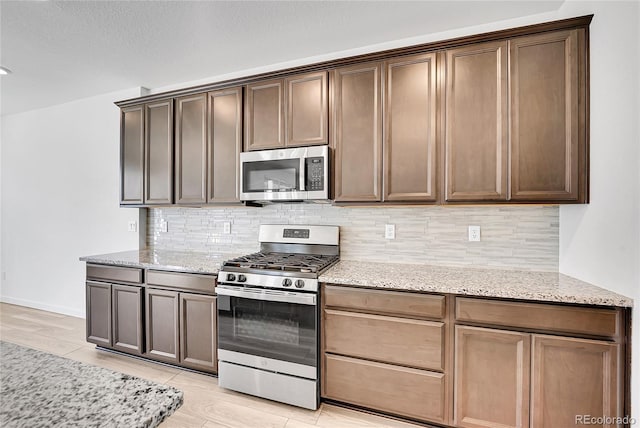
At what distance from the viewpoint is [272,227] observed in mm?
2818

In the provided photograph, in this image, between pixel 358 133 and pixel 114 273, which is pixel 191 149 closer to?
pixel 114 273

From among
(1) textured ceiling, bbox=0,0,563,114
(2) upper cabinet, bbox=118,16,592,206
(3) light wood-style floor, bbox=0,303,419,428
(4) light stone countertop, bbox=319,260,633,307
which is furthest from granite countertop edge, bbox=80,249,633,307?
(1) textured ceiling, bbox=0,0,563,114

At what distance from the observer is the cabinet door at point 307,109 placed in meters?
2.33

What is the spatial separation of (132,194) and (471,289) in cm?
310

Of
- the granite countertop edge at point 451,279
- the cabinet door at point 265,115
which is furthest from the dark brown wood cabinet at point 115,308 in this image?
the cabinet door at point 265,115

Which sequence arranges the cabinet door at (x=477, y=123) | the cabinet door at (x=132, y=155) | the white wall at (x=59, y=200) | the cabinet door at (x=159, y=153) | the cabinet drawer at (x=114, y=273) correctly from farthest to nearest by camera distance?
the white wall at (x=59, y=200) < the cabinet door at (x=132, y=155) < the cabinet door at (x=159, y=153) < the cabinet drawer at (x=114, y=273) < the cabinet door at (x=477, y=123)

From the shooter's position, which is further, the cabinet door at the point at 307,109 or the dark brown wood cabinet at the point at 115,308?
the dark brown wood cabinet at the point at 115,308

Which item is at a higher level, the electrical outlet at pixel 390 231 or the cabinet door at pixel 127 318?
the electrical outlet at pixel 390 231

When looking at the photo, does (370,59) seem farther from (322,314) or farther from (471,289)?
(322,314)

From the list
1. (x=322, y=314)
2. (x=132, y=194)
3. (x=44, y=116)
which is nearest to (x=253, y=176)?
(x=322, y=314)

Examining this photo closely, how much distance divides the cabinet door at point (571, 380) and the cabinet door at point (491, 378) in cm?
6

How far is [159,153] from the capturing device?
115 inches

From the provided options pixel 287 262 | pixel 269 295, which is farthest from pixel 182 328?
pixel 287 262

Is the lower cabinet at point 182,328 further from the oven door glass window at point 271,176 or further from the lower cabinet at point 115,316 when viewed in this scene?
the oven door glass window at point 271,176
